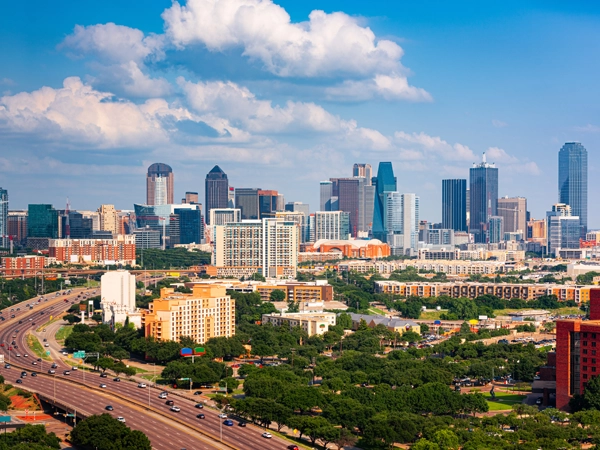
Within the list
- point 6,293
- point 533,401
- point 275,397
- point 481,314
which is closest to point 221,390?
point 275,397

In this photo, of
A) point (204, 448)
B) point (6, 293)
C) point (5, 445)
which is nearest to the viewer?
point (5, 445)

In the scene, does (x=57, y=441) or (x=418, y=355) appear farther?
(x=418, y=355)

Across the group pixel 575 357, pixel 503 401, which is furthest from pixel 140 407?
pixel 575 357

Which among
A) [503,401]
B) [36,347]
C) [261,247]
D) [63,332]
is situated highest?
[261,247]

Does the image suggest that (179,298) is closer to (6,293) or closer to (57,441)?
(57,441)

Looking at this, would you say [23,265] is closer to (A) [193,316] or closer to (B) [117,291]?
(B) [117,291]

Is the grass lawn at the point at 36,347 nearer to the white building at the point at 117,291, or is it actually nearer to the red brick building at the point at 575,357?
the white building at the point at 117,291

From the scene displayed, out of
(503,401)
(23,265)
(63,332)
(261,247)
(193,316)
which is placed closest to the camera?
(503,401)
